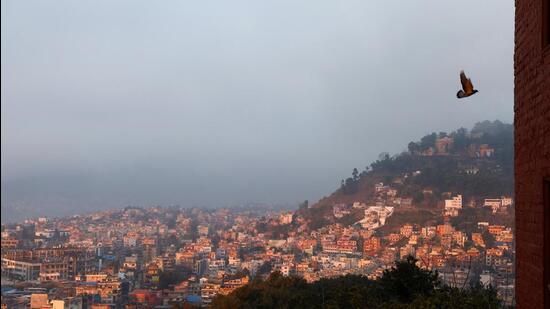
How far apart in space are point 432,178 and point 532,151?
114 ft

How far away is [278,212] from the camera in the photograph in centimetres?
4506

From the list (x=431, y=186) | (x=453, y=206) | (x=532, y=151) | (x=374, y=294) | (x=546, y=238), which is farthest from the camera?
(x=431, y=186)

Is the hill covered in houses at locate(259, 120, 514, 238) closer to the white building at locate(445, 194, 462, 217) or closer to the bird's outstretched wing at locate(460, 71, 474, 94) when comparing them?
the white building at locate(445, 194, 462, 217)

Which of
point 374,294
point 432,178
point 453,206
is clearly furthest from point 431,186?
point 374,294

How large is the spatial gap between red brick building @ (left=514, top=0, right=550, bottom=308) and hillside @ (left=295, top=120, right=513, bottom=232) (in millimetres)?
25596

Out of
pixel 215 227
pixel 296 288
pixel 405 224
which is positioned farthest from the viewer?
pixel 215 227

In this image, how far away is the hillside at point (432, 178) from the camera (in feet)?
112

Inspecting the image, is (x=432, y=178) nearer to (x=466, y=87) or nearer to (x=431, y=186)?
(x=431, y=186)

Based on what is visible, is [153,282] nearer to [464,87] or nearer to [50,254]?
[50,254]

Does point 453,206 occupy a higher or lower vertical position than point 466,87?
lower

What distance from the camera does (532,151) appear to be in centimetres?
403

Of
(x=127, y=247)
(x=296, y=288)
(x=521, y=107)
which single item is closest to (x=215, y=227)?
(x=127, y=247)

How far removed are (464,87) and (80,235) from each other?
114 ft

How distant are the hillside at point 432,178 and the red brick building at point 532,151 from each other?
25596 millimetres
